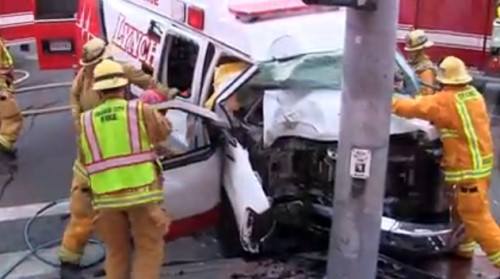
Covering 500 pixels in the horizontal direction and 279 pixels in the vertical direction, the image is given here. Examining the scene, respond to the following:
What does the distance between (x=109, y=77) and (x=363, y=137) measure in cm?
173

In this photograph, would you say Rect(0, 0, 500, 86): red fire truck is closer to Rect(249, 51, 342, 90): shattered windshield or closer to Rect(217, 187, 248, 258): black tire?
Rect(217, 187, 248, 258): black tire

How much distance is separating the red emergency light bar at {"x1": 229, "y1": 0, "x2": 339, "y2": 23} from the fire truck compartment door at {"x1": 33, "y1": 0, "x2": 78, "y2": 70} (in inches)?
170

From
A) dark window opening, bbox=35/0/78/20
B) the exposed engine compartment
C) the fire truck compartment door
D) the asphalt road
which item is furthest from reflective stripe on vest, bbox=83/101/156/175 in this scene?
dark window opening, bbox=35/0/78/20

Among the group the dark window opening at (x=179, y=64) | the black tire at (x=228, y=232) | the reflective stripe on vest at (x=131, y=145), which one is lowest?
the black tire at (x=228, y=232)

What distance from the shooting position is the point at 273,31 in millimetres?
7750

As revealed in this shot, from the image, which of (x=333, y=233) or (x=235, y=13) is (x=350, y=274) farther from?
(x=235, y=13)

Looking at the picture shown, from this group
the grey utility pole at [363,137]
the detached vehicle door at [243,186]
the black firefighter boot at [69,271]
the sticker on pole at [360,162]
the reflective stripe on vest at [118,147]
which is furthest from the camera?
the black firefighter boot at [69,271]

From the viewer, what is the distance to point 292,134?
24.6ft

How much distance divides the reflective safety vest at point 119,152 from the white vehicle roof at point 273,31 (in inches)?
50.3

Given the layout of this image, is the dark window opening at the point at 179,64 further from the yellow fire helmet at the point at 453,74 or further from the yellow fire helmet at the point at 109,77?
the yellow fire helmet at the point at 453,74

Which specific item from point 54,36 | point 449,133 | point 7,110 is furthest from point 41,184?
point 449,133

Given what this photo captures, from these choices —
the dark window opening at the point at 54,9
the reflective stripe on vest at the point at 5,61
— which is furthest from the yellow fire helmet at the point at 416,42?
the dark window opening at the point at 54,9

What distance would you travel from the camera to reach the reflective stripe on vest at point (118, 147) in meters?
6.76

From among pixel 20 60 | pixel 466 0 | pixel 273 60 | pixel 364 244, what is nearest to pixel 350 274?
pixel 364 244
